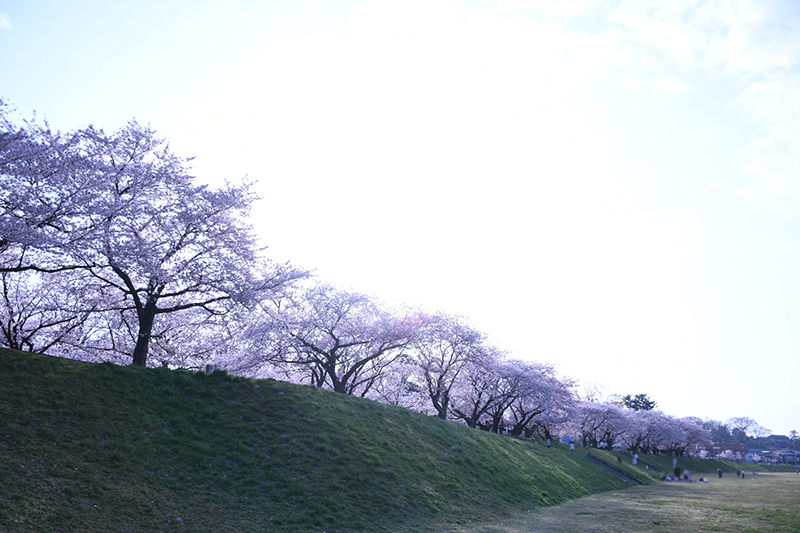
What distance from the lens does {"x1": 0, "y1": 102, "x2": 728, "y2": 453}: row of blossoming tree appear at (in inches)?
736

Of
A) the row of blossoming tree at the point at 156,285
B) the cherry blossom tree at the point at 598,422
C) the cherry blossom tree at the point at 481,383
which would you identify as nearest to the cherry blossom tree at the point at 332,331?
the row of blossoming tree at the point at 156,285


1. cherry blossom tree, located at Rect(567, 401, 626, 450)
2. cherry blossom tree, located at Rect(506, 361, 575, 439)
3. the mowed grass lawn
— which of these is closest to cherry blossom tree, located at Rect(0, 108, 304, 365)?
the mowed grass lawn

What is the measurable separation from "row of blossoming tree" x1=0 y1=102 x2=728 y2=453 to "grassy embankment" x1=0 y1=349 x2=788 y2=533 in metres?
4.74

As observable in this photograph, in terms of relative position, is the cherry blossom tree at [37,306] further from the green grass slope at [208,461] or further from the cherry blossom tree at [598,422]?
the cherry blossom tree at [598,422]

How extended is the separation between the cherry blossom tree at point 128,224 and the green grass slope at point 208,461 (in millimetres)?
4442

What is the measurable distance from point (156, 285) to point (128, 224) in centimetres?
318

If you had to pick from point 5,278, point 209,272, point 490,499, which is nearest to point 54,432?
point 209,272

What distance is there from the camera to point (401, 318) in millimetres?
38906

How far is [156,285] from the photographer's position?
76.5 ft

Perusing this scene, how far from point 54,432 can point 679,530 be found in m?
23.3

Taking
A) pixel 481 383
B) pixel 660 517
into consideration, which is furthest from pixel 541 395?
pixel 660 517

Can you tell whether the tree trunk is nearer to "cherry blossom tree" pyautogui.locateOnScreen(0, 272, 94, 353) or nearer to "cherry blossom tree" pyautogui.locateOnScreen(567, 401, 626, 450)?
"cherry blossom tree" pyautogui.locateOnScreen(0, 272, 94, 353)

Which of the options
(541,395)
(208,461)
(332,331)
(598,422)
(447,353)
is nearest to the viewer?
(208,461)

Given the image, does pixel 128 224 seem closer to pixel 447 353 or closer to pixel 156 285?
pixel 156 285
